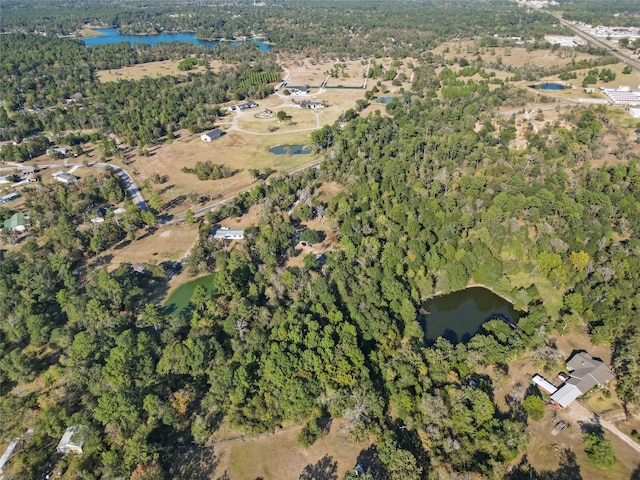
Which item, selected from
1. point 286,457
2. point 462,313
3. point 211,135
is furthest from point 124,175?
point 462,313

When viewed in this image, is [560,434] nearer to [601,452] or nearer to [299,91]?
[601,452]

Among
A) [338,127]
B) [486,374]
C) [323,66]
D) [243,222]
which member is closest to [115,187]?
[243,222]

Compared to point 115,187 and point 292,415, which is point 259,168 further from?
point 292,415

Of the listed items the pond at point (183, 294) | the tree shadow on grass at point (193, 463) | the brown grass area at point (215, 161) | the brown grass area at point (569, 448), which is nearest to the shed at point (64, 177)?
the brown grass area at point (215, 161)

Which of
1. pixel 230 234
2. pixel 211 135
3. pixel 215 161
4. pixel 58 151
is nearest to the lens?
pixel 230 234

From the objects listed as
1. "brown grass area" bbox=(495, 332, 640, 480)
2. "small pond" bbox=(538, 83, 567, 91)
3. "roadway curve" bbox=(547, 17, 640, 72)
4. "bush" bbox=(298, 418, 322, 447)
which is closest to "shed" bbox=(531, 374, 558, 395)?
"brown grass area" bbox=(495, 332, 640, 480)
